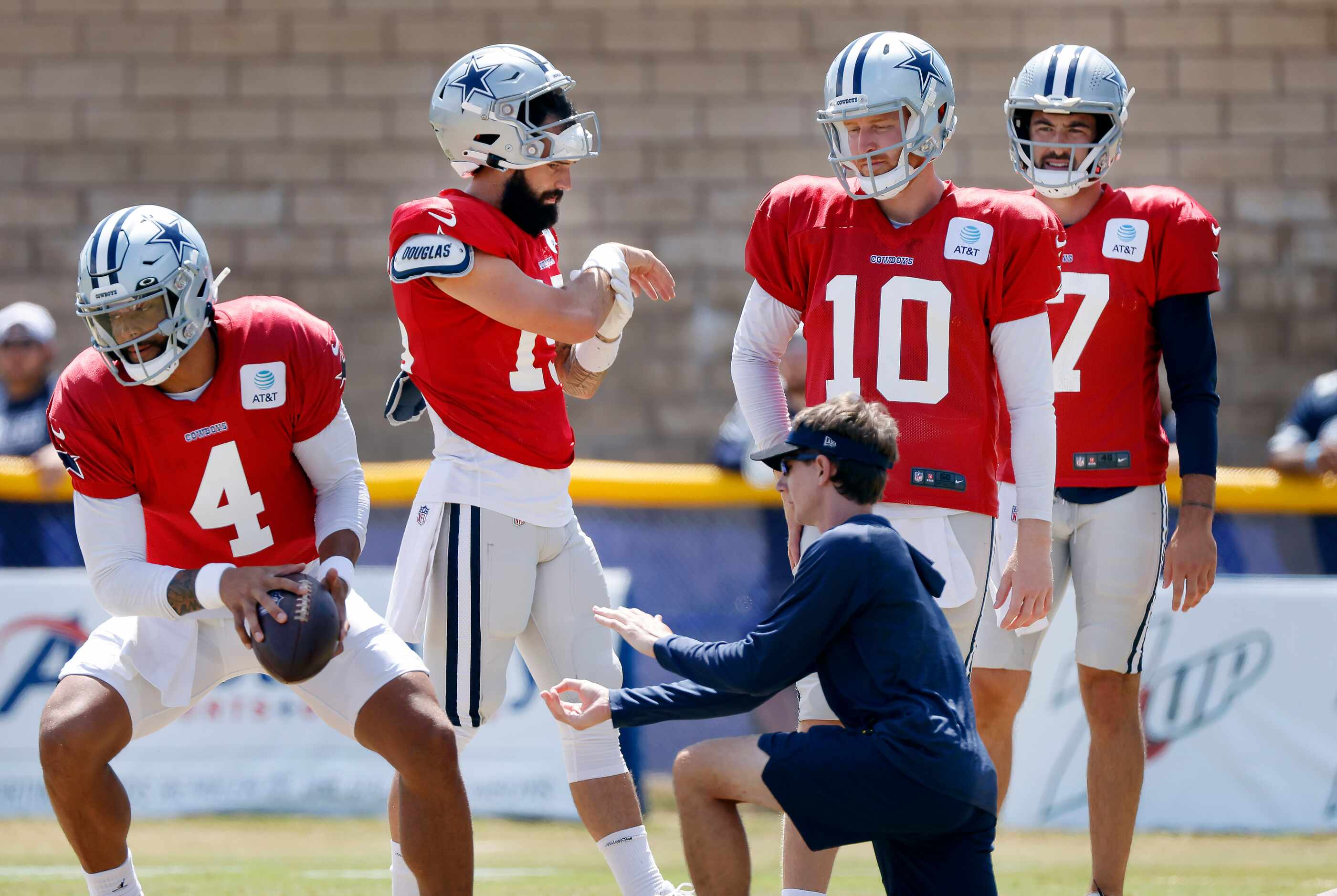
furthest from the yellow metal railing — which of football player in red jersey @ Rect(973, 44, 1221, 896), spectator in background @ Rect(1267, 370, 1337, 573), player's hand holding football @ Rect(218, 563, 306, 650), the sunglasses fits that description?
the sunglasses

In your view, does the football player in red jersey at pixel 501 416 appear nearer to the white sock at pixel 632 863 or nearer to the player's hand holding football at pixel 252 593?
the white sock at pixel 632 863

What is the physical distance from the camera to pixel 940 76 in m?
3.86

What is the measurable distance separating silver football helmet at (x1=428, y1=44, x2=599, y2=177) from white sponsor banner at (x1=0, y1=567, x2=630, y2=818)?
322 cm

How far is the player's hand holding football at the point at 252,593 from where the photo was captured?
3695 mm

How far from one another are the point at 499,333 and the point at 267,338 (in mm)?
577

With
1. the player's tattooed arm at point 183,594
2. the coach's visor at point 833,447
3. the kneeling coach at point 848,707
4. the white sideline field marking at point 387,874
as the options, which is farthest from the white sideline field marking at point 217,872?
the coach's visor at point 833,447

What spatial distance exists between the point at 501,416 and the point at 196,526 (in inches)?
32.1

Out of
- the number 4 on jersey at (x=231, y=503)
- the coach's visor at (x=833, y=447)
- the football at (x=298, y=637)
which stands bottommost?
the football at (x=298, y=637)

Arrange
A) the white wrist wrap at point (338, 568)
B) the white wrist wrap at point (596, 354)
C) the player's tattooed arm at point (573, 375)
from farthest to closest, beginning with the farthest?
the player's tattooed arm at point (573, 375) → the white wrist wrap at point (596, 354) → the white wrist wrap at point (338, 568)

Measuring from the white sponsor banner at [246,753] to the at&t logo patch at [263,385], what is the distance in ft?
9.89

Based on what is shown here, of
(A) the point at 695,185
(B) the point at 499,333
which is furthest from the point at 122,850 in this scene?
(A) the point at 695,185

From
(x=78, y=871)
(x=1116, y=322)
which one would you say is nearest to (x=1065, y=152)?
(x=1116, y=322)

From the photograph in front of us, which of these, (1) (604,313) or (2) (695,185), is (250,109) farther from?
(1) (604,313)

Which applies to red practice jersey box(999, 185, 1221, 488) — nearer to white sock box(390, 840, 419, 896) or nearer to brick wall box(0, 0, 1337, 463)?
white sock box(390, 840, 419, 896)
